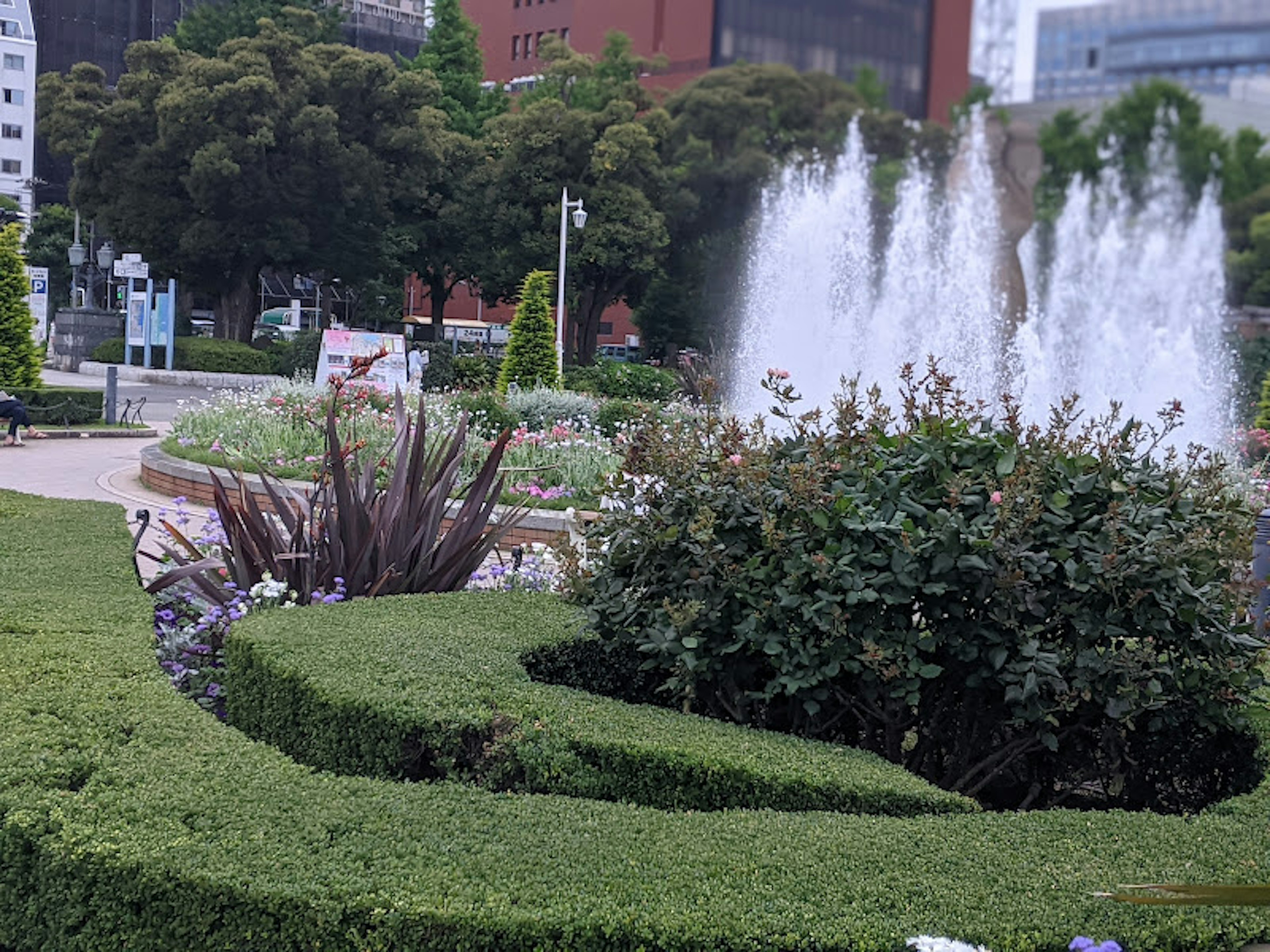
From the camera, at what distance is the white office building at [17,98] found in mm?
79688

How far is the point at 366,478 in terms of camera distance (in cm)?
609

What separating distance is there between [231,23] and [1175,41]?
54334 millimetres

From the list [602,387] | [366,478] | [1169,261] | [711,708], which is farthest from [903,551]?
[602,387]

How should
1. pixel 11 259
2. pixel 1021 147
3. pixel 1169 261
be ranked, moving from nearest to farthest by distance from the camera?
1. pixel 1021 147
2. pixel 1169 261
3. pixel 11 259

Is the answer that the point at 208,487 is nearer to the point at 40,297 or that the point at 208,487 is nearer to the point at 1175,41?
the point at 1175,41

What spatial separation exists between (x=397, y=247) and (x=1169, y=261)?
1110 inches

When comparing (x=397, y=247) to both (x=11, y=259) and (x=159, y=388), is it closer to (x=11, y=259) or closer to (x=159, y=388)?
(x=159, y=388)

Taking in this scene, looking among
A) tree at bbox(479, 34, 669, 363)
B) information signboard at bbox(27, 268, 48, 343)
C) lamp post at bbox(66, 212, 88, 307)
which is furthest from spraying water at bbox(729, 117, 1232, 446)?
lamp post at bbox(66, 212, 88, 307)

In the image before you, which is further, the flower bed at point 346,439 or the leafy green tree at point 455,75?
the leafy green tree at point 455,75

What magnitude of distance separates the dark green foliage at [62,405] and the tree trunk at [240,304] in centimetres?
2053

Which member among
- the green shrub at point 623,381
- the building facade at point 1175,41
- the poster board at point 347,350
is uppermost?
the building facade at point 1175,41

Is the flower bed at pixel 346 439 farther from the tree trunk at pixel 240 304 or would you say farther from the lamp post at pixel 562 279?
the tree trunk at pixel 240 304

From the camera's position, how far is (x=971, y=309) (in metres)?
23.5

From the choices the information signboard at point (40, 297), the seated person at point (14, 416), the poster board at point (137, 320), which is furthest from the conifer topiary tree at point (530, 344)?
the information signboard at point (40, 297)
